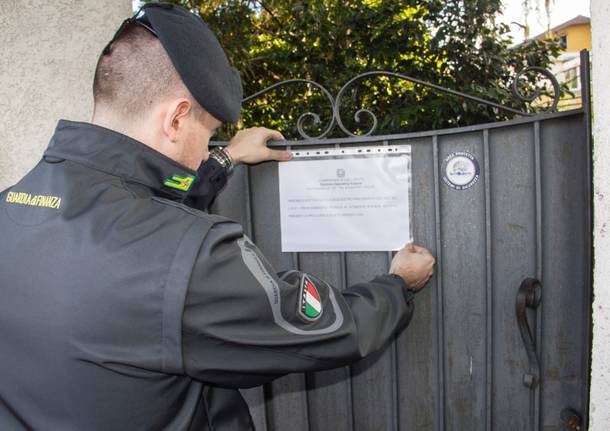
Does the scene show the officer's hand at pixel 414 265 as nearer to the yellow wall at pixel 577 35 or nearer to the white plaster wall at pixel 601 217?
the white plaster wall at pixel 601 217

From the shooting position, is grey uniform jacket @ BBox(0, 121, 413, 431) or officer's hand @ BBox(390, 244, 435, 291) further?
officer's hand @ BBox(390, 244, 435, 291)

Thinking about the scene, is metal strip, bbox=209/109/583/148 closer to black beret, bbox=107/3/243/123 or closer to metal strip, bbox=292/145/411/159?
metal strip, bbox=292/145/411/159

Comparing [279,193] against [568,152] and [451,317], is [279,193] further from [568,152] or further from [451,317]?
[568,152]

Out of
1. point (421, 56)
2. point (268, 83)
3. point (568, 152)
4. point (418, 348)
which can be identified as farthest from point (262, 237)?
point (268, 83)

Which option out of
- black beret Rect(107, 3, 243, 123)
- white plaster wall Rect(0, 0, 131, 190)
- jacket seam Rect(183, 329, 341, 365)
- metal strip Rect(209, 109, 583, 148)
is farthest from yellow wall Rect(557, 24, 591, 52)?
jacket seam Rect(183, 329, 341, 365)

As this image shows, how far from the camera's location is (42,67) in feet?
6.48

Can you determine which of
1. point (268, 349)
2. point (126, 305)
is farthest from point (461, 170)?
point (126, 305)

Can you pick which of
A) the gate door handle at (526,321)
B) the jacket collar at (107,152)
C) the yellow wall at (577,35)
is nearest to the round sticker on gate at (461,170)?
the gate door handle at (526,321)

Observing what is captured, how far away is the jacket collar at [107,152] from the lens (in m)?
1.18

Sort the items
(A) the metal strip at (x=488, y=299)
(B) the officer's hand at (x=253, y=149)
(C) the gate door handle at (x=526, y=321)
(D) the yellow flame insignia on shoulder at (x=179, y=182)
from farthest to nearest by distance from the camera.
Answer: (B) the officer's hand at (x=253, y=149), (A) the metal strip at (x=488, y=299), (C) the gate door handle at (x=526, y=321), (D) the yellow flame insignia on shoulder at (x=179, y=182)

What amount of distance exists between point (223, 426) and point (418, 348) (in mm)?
852

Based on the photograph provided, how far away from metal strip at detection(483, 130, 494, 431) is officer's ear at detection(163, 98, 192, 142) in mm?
1007

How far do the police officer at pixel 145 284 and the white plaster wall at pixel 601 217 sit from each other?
0.66 metres

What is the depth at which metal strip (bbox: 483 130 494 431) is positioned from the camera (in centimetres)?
171
